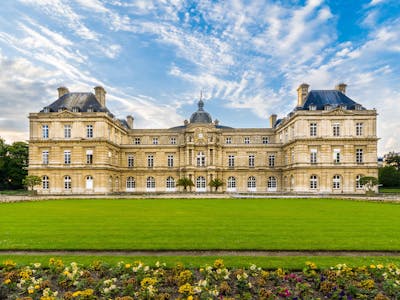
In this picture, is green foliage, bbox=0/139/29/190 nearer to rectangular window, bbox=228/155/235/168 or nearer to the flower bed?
rectangular window, bbox=228/155/235/168

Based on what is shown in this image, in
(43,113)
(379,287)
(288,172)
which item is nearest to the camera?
(379,287)

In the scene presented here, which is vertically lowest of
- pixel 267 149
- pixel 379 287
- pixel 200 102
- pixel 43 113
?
pixel 379 287

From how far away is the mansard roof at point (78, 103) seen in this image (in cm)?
4622

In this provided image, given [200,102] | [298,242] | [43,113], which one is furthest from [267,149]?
[298,242]

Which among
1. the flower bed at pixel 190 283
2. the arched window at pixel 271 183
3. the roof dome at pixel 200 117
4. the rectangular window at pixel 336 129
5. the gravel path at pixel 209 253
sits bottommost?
the arched window at pixel 271 183

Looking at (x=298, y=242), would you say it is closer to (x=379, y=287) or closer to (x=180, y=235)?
(x=379, y=287)

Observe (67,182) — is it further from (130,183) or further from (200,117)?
(200,117)

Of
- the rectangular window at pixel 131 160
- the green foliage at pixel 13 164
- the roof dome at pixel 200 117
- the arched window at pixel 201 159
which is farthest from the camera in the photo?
the roof dome at pixel 200 117

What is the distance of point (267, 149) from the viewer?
53.3 meters

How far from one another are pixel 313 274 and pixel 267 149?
47.8m

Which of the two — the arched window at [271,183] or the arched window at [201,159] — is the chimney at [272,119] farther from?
the arched window at [201,159]

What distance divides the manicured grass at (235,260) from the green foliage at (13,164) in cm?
5222

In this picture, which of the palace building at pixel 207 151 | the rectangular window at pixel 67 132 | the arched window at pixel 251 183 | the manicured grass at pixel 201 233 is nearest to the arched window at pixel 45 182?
the palace building at pixel 207 151

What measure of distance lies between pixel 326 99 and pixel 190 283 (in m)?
47.2
